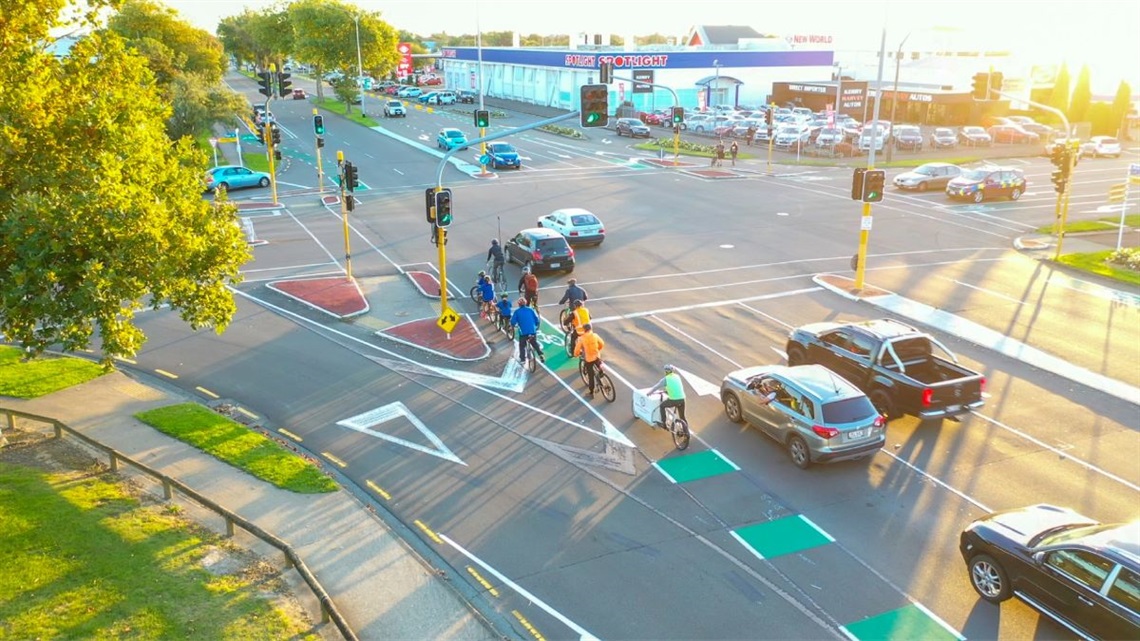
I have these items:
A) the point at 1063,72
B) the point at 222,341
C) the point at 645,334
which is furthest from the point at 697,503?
the point at 1063,72

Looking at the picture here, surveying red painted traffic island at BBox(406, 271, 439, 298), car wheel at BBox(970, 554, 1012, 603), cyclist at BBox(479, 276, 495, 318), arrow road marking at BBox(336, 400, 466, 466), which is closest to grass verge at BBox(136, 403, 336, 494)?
arrow road marking at BBox(336, 400, 466, 466)

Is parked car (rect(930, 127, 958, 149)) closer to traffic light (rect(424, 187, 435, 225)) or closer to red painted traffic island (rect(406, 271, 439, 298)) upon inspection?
red painted traffic island (rect(406, 271, 439, 298))

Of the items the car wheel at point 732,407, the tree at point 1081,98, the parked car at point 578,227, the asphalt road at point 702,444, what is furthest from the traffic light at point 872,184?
the tree at point 1081,98

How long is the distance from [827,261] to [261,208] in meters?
25.6

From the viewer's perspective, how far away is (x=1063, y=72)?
80.6 meters

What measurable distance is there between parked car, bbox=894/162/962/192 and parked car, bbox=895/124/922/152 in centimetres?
1762

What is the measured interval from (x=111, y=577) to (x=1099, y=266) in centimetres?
3028

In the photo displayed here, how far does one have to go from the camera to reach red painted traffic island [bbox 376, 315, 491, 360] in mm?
20859

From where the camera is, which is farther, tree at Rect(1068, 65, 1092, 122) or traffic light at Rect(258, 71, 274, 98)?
tree at Rect(1068, 65, 1092, 122)

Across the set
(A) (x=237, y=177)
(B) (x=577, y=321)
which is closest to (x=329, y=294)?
(B) (x=577, y=321)

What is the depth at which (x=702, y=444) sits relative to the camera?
622 inches

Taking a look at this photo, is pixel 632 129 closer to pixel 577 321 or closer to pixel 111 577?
pixel 577 321

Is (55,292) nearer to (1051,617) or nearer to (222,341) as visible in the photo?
(222,341)

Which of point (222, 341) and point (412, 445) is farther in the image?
point (222, 341)
